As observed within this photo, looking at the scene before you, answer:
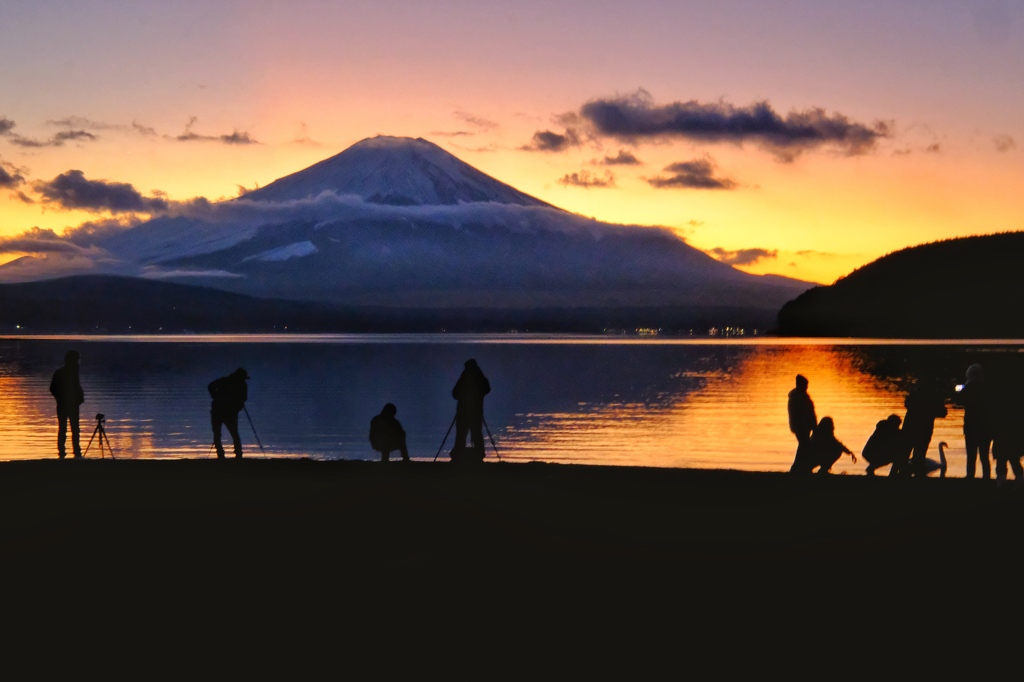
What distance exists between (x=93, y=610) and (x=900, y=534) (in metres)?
7.41

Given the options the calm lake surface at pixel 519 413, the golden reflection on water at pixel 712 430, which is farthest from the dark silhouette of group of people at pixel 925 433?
the golden reflection on water at pixel 712 430

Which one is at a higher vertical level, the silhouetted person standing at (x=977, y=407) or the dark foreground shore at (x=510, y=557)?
the silhouetted person standing at (x=977, y=407)

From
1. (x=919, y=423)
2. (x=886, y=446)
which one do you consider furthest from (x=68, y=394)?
(x=919, y=423)

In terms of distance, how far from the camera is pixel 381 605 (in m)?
8.44

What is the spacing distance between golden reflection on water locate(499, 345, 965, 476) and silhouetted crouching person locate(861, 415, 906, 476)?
5.10 m

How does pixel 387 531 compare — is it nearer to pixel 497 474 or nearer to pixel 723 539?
pixel 723 539

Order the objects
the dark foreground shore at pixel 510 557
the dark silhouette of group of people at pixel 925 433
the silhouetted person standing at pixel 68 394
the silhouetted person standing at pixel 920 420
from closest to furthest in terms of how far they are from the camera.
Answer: the dark foreground shore at pixel 510 557
the dark silhouette of group of people at pixel 925 433
the silhouetted person standing at pixel 920 420
the silhouetted person standing at pixel 68 394

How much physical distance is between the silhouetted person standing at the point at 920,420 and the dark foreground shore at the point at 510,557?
3.75ft

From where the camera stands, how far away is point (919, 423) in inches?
635

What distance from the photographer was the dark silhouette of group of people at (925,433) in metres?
15.2

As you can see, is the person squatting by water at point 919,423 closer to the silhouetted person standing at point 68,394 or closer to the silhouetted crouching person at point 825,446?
the silhouetted crouching person at point 825,446

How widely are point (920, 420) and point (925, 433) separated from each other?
0.24 m

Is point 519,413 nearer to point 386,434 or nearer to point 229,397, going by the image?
point 229,397

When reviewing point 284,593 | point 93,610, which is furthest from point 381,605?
point 93,610
